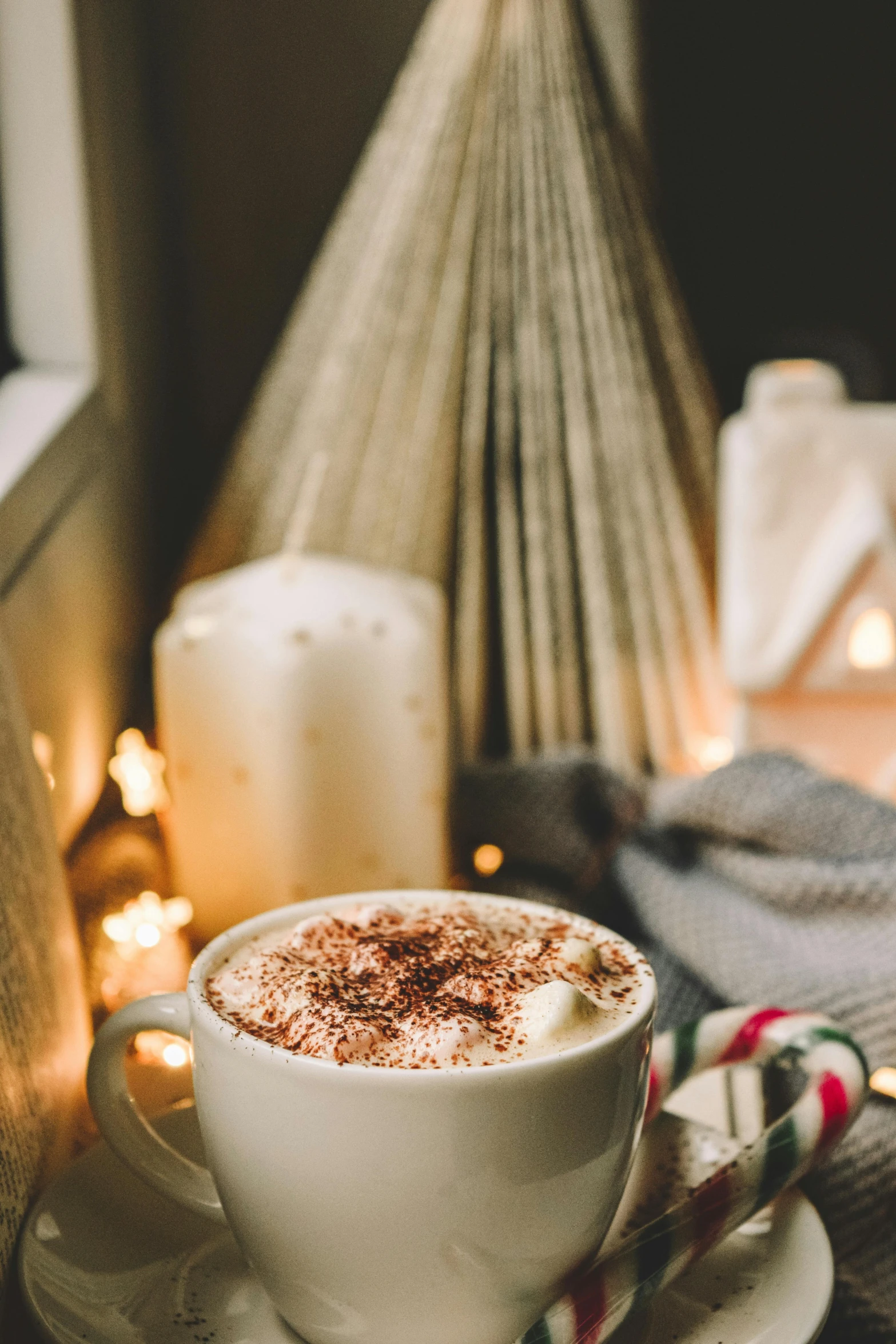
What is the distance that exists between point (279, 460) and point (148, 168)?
0.29 metres

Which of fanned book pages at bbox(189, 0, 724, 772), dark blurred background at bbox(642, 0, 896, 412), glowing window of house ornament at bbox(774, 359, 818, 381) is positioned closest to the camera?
fanned book pages at bbox(189, 0, 724, 772)

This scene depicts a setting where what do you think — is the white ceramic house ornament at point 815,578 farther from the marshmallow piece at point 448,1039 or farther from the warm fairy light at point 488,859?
the marshmallow piece at point 448,1039

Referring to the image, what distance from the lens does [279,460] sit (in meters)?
0.86

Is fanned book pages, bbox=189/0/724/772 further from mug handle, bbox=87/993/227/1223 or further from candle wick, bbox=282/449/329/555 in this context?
mug handle, bbox=87/993/227/1223

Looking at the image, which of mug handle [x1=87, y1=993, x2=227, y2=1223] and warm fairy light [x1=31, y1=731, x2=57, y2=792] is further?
warm fairy light [x1=31, y1=731, x2=57, y2=792]

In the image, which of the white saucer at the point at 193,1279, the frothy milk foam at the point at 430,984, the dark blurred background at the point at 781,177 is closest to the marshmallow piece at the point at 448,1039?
the frothy milk foam at the point at 430,984

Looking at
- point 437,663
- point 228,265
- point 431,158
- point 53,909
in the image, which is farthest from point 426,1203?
point 228,265

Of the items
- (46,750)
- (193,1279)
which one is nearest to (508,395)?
(46,750)

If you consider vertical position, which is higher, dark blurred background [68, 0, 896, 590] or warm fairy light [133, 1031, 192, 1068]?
dark blurred background [68, 0, 896, 590]

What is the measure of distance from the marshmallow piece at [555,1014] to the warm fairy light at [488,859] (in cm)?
42

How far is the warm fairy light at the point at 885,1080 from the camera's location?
507mm

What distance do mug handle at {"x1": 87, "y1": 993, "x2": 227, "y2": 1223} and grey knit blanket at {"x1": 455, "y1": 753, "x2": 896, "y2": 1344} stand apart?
0.80 ft

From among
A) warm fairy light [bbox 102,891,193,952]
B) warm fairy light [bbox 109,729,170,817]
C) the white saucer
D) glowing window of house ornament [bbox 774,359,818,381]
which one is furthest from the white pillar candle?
glowing window of house ornament [bbox 774,359,818,381]

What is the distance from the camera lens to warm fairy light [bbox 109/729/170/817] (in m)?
0.73
